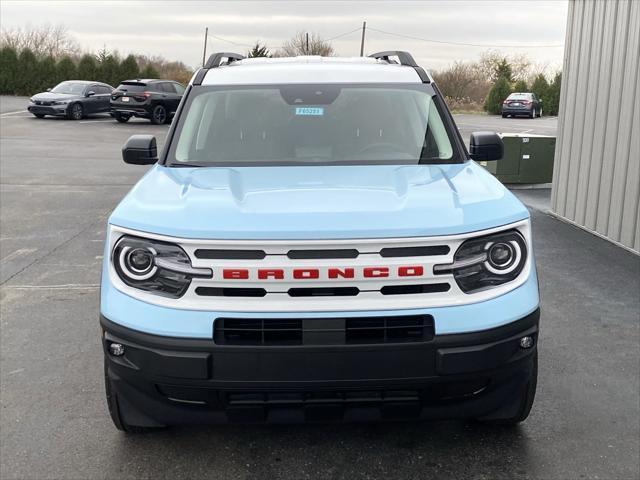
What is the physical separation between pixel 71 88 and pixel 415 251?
27.5 m

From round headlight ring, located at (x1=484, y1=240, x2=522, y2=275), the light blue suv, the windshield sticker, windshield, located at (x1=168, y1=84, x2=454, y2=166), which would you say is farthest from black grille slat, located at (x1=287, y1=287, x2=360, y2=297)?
the windshield sticker

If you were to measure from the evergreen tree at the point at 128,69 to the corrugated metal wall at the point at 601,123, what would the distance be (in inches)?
1332

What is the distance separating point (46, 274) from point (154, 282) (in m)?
4.16

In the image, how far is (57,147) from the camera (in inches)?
704

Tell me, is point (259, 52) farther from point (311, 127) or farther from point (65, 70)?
point (311, 127)

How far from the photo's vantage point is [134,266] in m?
2.82

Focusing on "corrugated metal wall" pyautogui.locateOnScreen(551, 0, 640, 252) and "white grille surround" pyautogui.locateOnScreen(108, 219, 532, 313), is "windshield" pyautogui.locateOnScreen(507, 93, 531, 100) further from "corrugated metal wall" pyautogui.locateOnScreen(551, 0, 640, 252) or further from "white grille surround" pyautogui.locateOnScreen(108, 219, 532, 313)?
"white grille surround" pyautogui.locateOnScreen(108, 219, 532, 313)

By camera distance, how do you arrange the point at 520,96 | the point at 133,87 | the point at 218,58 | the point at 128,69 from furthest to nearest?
1. the point at 520,96
2. the point at 128,69
3. the point at 133,87
4. the point at 218,58

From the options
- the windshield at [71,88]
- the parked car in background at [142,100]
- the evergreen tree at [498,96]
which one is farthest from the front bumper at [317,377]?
the evergreen tree at [498,96]

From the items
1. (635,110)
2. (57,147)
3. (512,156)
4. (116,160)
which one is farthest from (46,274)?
(57,147)

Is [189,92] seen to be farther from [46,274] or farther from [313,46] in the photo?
[313,46]

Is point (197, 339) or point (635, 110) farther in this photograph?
point (635, 110)

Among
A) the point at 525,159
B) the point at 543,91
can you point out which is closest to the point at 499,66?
the point at 543,91

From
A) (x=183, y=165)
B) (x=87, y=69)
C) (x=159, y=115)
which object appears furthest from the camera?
(x=87, y=69)
